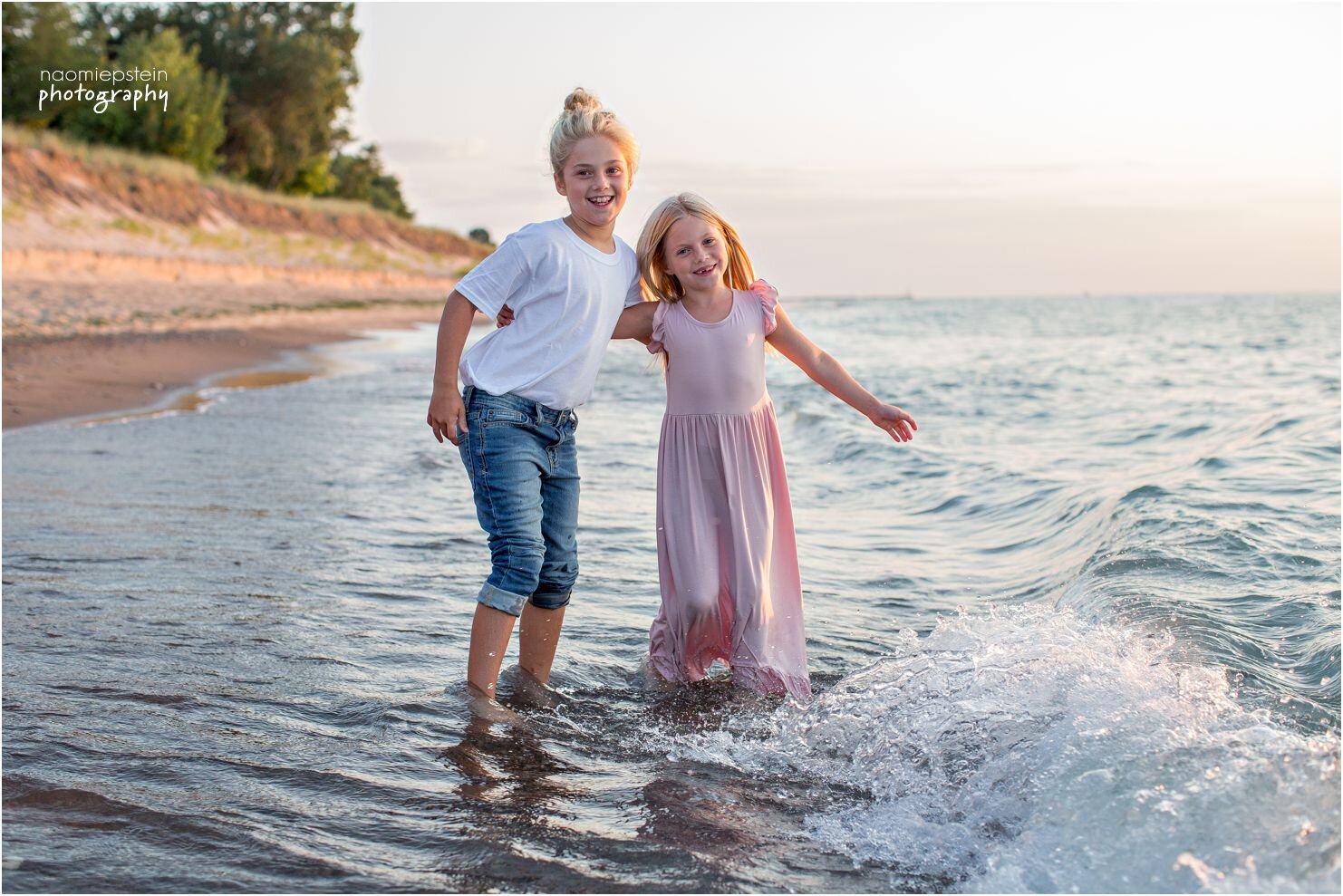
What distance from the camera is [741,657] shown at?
384 centimetres

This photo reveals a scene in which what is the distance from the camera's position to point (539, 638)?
150 inches

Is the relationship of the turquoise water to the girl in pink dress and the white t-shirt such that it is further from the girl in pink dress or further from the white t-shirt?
the white t-shirt

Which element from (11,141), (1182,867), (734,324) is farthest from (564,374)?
(11,141)

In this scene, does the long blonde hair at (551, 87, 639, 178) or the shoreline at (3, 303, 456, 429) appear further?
the shoreline at (3, 303, 456, 429)

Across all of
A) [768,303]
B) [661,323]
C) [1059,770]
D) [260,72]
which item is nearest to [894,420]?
[768,303]

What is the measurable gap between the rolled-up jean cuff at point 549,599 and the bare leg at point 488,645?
0.25 metres

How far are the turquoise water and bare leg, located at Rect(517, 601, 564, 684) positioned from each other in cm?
12

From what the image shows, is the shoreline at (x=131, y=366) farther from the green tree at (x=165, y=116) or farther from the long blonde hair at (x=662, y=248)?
the green tree at (x=165, y=116)

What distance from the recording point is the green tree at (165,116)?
35.6 meters

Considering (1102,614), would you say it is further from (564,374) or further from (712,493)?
(564,374)

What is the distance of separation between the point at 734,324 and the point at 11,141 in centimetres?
2689

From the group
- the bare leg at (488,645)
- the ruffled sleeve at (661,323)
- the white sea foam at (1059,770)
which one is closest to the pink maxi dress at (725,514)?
the ruffled sleeve at (661,323)

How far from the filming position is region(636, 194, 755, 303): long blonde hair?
3730 mm

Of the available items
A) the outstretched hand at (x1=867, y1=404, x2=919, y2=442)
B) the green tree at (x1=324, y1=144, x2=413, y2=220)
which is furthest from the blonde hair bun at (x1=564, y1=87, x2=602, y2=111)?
the green tree at (x1=324, y1=144, x2=413, y2=220)
